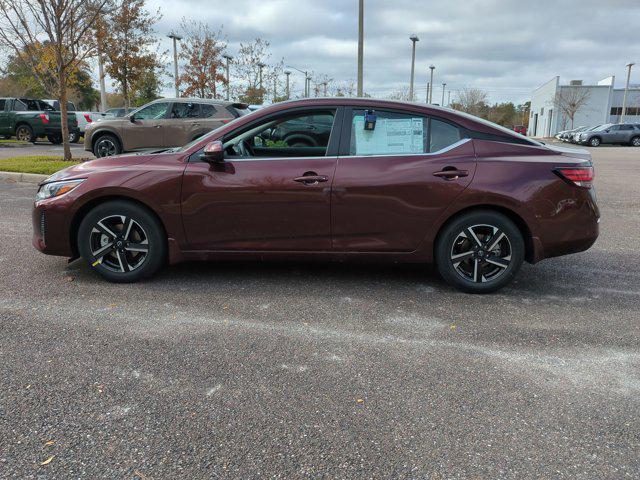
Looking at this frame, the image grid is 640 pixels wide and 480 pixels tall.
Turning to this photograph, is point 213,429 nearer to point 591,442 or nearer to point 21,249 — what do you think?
point 591,442

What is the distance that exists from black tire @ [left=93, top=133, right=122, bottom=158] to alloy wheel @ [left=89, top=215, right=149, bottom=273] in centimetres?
1009

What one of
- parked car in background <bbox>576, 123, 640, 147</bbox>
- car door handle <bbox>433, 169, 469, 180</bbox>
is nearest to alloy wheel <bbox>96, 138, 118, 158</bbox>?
car door handle <bbox>433, 169, 469, 180</bbox>

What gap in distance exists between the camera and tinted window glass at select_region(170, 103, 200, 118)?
13.6m

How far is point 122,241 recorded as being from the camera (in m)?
4.67

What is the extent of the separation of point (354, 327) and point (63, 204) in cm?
272

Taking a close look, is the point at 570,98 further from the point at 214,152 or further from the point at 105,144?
the point at 214,152

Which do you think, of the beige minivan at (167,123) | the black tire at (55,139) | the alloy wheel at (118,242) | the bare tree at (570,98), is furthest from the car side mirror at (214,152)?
the bare tree at (570,98)

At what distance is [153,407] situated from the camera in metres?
2.75

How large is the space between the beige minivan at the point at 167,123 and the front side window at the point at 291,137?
912cm

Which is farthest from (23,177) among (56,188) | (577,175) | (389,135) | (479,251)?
(577,175)

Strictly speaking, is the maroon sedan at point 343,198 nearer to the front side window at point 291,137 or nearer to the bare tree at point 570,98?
the front side window at point 291,137

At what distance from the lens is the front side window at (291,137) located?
4613mm

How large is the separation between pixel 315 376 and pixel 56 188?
119 inches

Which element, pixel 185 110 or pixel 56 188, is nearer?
pixel 56 188
